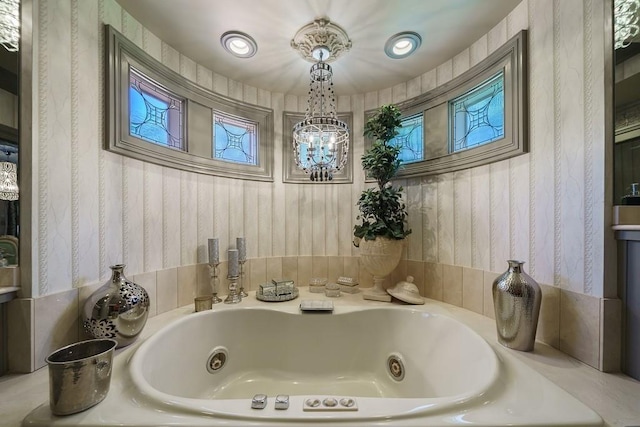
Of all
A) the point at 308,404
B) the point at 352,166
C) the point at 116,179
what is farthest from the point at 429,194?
the point at 116,179

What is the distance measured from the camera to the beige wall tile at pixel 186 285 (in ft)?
4.81

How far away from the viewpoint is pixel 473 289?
1.40 metres

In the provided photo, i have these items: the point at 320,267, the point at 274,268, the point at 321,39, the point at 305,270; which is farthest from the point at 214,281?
the point at 321,39

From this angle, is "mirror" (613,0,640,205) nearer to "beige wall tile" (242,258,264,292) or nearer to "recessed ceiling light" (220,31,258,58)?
"recessed ceiling light" (220,31,258,58)

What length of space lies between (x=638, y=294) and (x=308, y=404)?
43.5 inches

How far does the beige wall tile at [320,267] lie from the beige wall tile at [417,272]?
2.03 feet

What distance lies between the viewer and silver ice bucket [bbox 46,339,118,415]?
0.62 m

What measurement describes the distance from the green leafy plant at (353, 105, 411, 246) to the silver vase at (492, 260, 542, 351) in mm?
649

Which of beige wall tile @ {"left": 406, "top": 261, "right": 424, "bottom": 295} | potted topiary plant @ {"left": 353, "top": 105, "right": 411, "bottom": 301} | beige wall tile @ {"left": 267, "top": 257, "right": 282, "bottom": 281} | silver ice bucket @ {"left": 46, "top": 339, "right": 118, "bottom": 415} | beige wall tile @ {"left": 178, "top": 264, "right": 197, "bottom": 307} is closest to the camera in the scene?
silver ice bucket @ {"left": 46, "top": 339, "right": 118, "bottom": 415}

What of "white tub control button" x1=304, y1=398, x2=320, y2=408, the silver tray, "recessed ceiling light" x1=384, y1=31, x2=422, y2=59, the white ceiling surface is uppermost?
the white ceiling surface

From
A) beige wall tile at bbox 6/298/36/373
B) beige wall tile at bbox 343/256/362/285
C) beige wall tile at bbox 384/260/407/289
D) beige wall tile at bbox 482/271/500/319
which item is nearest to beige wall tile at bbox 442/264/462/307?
beige wall tile at bbox 482/271/500/319

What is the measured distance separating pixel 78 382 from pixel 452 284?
168cm

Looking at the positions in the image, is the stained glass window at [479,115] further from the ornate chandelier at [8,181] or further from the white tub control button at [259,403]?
the ornate chandelier at [8,181]

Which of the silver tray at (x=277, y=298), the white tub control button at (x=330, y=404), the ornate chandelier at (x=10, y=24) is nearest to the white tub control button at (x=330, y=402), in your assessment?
the white tub control button at (x=330, y=404)
